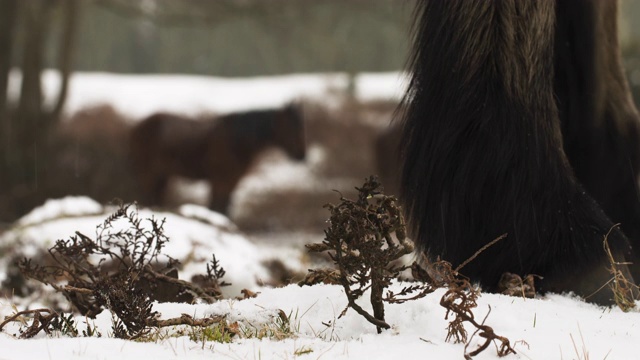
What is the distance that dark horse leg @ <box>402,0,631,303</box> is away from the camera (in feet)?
9.77

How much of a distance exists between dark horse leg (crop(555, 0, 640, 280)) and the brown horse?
1253cm

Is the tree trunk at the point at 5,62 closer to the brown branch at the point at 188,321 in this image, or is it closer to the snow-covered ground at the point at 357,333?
the snow-covered ground at the point at 357,333

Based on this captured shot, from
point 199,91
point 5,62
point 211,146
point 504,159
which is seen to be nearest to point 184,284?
point 504,159

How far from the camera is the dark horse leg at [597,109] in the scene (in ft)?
11.4

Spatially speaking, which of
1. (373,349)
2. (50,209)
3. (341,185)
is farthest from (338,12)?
(373,349)

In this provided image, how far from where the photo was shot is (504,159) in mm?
2992

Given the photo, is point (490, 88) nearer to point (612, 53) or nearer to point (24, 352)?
point (612, 53)

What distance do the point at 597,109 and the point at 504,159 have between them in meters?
0.66

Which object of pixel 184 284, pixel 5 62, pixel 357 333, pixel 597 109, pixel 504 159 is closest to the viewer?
pixel 357 333

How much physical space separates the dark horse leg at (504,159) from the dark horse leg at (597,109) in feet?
1.32

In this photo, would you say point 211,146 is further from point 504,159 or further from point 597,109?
point 504,159

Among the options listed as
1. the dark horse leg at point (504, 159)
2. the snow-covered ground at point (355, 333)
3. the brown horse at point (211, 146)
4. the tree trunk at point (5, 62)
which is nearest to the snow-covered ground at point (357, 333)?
the snow-covered ground at point (355, 333)

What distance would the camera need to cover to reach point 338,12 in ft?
66.7

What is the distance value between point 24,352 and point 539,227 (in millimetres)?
1487
